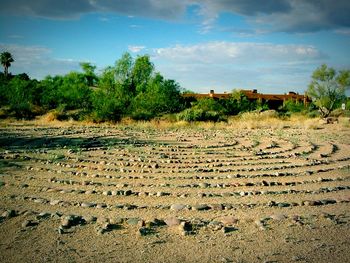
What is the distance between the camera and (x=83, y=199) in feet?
20.9

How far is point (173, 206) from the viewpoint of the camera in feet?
19.4

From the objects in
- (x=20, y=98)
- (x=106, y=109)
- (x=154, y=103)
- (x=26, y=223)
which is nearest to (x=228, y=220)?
(x=26, y=223)

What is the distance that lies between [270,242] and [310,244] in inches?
18.6

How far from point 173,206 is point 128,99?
71.6 feet

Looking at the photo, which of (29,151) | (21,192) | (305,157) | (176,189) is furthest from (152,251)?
(29,151)

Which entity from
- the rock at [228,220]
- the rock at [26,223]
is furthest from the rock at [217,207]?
the rock at [26,223]

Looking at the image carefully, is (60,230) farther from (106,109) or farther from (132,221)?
(106,109)

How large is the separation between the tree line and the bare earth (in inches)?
546

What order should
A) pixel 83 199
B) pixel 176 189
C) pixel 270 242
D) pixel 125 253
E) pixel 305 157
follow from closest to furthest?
pixel 125 253, pixel 270 242, pixel 83 199, pixel 176 189, pixel 305 157

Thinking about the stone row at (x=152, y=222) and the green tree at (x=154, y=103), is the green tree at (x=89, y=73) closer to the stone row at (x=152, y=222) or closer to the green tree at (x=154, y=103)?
the green tree at (x=154, y=103)

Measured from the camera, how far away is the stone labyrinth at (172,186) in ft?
17.3

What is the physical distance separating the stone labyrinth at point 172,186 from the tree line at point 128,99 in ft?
41.0

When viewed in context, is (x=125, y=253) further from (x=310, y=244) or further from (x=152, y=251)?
(x=310, y=244)

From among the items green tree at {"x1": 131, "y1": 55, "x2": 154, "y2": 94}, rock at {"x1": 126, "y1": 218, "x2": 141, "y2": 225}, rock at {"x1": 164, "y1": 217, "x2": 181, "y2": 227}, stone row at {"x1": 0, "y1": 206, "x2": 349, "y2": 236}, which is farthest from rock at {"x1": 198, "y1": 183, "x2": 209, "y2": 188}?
green tree at {"x1": 131, "y1": 55, "x2": 154, "y2": 94}
